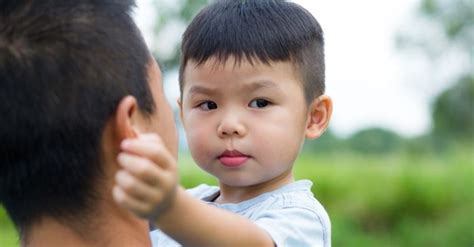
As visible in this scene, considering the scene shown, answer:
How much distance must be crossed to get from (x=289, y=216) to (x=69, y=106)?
583mm

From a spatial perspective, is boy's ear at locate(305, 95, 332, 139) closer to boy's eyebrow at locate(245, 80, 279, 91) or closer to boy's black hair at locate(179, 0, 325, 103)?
boy's black hair at locate(179, 0, 325, 103)

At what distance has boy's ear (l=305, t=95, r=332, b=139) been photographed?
2490mm

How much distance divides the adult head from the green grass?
7.68 meters

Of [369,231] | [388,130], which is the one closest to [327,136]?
[388,130]

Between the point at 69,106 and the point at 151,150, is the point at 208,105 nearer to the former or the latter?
the point at 69,106

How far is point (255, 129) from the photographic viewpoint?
2297 millimetres

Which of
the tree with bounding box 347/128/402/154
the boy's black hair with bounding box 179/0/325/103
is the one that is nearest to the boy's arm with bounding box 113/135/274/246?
the boy's black hair with bounding box 179/0/325/103

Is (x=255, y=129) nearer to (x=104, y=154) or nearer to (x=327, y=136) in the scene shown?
(x=104, y=154)

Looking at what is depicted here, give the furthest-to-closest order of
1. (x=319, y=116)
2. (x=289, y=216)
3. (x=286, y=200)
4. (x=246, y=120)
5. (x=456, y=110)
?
(x=456, y=110)
(x=319, y=116)
(x=246, y=120)
(x=286, y=200)
(x=289, y=216)

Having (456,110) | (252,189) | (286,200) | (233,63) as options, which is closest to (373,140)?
(456,110)

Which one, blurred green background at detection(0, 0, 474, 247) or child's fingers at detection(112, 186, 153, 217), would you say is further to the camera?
blurred green background at detection(0, 0, 474, 247)

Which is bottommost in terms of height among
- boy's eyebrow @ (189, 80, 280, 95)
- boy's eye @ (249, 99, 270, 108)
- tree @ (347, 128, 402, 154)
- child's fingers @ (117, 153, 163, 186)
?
tree @ (347, 128, 402, 154)

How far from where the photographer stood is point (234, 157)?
2.32 metres

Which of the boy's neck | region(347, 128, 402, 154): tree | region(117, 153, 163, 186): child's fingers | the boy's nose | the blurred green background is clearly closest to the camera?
region(117, 153, 163, 186): child's fingers
